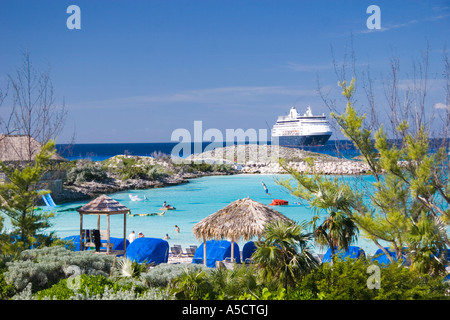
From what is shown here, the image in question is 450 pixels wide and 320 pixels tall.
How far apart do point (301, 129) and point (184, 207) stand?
5660 centimetres

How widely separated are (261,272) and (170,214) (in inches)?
750

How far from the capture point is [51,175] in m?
29.0

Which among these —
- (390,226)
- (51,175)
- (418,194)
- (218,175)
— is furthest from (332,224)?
(218,175)

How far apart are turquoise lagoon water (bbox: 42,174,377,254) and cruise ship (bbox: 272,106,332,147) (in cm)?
3828

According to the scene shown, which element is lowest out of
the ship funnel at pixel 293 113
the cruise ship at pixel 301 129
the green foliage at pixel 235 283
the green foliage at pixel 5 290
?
the green foliage at pixel 5 290

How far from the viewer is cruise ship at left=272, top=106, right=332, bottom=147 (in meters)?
80.7

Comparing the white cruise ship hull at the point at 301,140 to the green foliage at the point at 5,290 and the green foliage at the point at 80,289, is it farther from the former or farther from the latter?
the green foliage at the point at 80,289

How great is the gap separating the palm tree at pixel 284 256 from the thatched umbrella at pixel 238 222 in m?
4.75

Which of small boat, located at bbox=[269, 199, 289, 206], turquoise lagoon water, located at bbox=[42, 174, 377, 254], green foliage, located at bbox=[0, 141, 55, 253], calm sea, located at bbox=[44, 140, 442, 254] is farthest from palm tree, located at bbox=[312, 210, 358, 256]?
small boat, located at bbox=[269, 199, 289, 206]

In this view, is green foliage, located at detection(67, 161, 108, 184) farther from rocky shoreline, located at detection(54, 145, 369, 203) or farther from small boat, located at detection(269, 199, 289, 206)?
small boat, located at detection(269, 199, 289, 206)

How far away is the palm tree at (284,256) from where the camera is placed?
6363 mm

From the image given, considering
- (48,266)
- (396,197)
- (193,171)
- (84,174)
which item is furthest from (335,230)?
(193,171)

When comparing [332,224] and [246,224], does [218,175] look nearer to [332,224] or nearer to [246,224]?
[246,224]

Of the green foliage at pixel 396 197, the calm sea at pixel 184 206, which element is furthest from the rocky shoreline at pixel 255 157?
the green foliage at pixel 396 197
